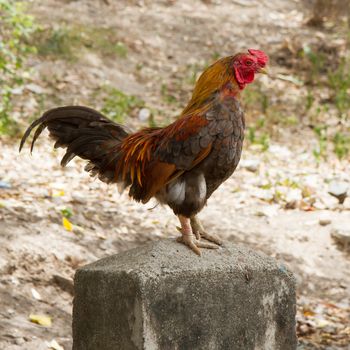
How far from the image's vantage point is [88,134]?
4059mm

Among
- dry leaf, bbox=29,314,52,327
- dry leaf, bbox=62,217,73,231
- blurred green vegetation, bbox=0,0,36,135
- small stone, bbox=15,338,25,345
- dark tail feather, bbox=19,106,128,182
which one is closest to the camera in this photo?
dark tail feather, bbox=19,106,128,182

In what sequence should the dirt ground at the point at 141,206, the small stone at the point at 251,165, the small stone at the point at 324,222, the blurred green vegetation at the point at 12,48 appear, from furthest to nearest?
1. the small stone at the point at 251,165
2. the small stone at the point at 324,222
3. the blurred green vegetation at the point at 12,48
4. the dirt ground at the point at 141,206

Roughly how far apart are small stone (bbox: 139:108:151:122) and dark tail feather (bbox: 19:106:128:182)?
5400 millimetres

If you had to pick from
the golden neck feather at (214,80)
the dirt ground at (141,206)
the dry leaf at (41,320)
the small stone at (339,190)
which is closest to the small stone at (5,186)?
the dirt ground at (141,206)

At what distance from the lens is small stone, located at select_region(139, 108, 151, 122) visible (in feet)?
31.2

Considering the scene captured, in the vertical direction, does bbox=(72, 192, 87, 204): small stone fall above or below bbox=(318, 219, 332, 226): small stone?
below

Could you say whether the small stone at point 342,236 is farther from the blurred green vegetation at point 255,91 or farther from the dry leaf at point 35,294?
the dry leaf at point 35,294

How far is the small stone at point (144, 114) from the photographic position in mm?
9512

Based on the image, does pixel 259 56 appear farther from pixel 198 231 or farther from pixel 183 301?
pixel 183 301

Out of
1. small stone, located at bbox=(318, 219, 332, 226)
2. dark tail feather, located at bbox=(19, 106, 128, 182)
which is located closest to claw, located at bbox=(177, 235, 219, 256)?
dark tail feather, located at bbox=(19, 106, 128, 182)

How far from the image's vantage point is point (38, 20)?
11328mm

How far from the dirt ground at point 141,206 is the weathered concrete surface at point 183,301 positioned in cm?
83

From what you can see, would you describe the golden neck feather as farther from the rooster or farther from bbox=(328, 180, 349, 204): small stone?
bbox=(328, 180, 349, 204): small stone

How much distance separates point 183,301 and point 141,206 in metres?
3.87
